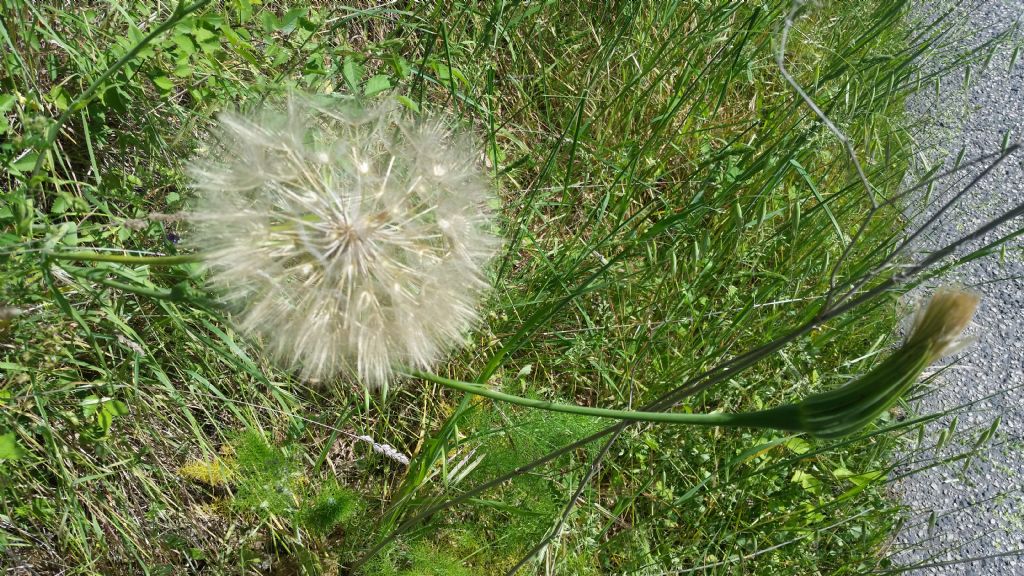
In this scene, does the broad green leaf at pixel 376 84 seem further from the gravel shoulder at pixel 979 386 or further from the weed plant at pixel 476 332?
the gravel shoulder at pixel 979 386

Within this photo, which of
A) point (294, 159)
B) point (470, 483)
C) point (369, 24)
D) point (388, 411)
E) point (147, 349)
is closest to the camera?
point (294, 159)

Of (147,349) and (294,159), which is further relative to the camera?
(147,349)

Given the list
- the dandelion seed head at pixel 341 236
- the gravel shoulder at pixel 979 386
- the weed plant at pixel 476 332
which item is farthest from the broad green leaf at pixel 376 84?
the gravel shoulder at pixel 979 386

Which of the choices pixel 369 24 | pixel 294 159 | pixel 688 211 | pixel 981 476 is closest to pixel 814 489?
pixel 981 476

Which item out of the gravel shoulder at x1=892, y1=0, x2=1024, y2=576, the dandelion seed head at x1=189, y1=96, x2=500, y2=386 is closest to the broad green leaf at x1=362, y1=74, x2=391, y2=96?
the dandelion seed head at x1=189, y1=96, x2=500, y2=386

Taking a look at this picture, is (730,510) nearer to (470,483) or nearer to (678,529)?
(678,529)

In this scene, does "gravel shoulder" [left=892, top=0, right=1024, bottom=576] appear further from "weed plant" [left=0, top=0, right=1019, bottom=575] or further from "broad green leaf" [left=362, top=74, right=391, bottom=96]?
"broad green leaf" [left=362, top=74, right=391, bottom=96]
